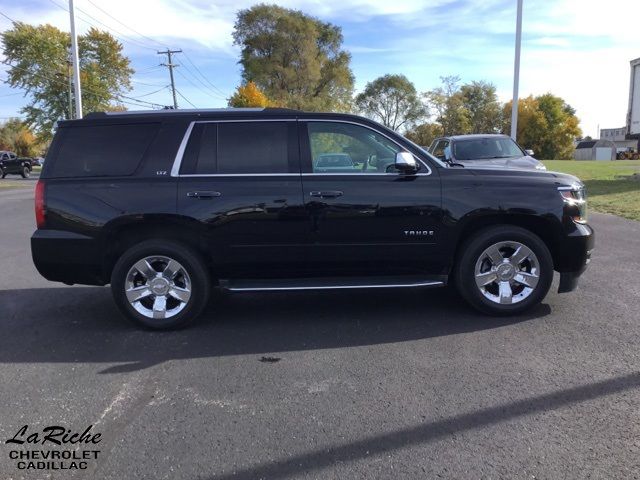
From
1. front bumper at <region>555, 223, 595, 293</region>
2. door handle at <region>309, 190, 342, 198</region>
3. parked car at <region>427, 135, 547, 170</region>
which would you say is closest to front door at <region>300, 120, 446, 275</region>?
door handle at <region>309, 190, 342, 198</region>

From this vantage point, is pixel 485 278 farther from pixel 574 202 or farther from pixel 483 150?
pixel 483 150

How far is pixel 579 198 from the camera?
5066 mm

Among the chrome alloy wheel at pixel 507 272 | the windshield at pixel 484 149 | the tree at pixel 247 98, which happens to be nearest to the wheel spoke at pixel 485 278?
the chrome alloy wheel at pixel 507 272

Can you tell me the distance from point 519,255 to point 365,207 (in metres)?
1.54

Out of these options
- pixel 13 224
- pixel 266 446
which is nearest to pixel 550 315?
pixel 266 446

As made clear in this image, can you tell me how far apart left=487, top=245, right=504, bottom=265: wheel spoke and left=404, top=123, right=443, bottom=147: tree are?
7136 centimetres

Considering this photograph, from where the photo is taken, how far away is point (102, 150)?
4.89 metres

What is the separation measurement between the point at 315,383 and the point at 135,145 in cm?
277

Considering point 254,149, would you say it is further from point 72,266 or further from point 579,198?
point 579,198

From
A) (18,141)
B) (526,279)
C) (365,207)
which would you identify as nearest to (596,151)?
(18,141)

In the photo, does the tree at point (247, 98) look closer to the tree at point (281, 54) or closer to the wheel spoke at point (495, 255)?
the tree at point (281, 54)

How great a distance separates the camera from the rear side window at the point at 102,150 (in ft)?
15.9

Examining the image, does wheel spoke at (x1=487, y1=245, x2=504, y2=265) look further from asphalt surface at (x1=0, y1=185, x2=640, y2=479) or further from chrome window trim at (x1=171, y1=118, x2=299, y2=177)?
chrome window trim at (x1=171, y1=118, x2=299, y2=177)

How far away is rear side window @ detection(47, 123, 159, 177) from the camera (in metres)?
4.85
